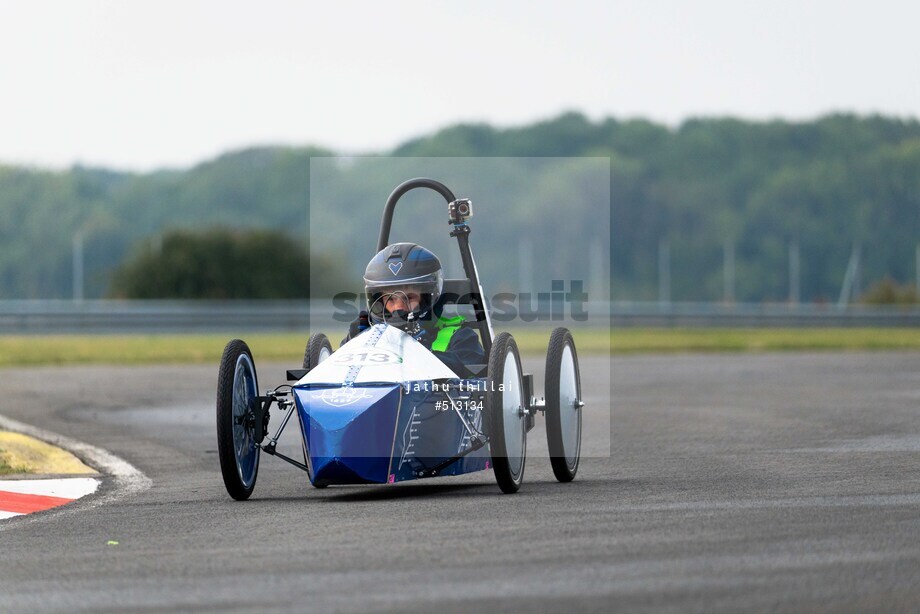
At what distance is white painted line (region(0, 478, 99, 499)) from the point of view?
1065 centimetres

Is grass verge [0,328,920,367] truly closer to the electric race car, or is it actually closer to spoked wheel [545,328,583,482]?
spoked wheel [545,328,583,482]

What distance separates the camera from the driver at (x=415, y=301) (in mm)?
10328

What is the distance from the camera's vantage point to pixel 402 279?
10336mm

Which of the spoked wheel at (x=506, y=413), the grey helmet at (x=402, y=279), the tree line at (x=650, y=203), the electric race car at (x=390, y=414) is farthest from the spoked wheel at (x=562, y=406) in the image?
the tree line at (x=650, y=203)

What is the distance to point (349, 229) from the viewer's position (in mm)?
37062

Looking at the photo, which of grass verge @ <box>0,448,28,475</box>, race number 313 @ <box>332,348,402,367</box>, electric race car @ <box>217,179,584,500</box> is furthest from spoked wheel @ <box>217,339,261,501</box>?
grass verge @ <box>0,448,28,475</box>

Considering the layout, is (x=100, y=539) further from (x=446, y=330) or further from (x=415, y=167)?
(x=415, y=167)

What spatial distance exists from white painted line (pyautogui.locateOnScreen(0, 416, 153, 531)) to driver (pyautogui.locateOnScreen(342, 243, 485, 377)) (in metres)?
1.92

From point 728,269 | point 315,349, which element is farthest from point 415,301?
point 728,269

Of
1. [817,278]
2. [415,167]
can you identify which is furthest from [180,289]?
[817,278]

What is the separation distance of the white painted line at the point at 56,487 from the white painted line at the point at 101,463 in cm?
18

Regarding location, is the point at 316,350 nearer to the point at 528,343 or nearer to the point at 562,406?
the point at 562,406

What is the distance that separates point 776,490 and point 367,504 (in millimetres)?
2600

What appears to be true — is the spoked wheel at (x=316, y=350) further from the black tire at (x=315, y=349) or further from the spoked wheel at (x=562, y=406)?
the spoked wheel at (x=562, y=406)
